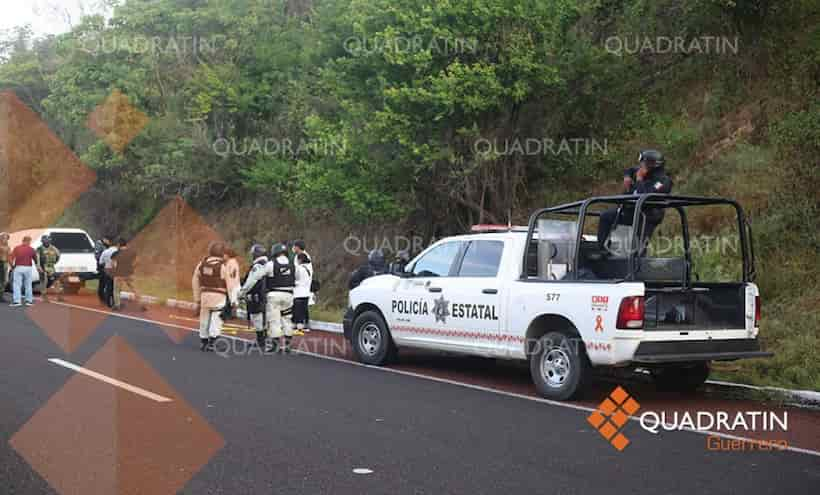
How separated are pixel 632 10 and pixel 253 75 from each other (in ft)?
48.3

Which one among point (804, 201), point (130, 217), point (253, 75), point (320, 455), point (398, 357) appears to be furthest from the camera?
point (130, 217)

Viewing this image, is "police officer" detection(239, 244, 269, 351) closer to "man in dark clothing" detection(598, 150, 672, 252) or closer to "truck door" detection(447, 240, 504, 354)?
"truck door" detection(447, 240, 504, 354)

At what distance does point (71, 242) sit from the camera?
2638 cm

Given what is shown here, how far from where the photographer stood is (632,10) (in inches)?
786

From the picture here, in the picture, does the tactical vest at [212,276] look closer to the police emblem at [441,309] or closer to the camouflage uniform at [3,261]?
the police emblem at [441,309]

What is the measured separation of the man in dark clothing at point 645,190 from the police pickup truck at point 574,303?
31mm

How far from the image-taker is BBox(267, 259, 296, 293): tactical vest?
13.5 metres

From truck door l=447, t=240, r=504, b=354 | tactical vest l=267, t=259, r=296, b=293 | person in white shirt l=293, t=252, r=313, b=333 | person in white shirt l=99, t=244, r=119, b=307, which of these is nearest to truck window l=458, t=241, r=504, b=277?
truck door l=447, t=240, r=504, b=354

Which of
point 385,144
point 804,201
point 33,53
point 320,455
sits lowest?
point 320,455

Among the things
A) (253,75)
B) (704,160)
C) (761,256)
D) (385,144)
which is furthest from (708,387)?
(253,75)

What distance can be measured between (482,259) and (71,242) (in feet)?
62.0

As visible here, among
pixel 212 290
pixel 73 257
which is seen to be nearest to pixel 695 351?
pixel 212 290

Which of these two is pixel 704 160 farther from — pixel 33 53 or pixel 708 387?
pixel 33 53

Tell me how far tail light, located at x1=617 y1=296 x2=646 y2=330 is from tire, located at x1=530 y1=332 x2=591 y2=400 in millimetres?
721
